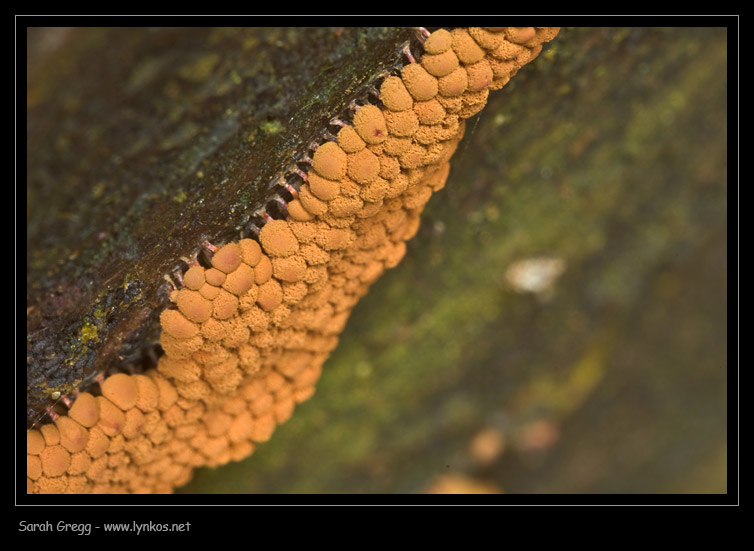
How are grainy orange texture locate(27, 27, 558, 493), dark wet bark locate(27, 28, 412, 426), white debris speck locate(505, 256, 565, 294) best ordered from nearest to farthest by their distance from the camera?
grainy orange texture locate(27, 27, 558, 493), dark wet bark locate(27, 28, 412, 426), white debris speck locate(505, 256, 565, 294)

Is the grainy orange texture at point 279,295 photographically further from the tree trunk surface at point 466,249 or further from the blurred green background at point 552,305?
the blurred green background at point 552,305

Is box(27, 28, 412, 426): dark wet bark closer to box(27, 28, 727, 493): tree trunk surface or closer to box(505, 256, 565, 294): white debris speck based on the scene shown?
box(27, 28, 727, 493): tree trunk surface

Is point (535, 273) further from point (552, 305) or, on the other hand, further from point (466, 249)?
point (466, 249)

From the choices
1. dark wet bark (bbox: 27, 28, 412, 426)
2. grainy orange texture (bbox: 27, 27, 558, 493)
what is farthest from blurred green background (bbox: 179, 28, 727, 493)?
dark wet bark (bbox: 27, 28, 412, 426)

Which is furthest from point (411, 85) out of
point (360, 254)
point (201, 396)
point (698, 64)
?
point (698, 64)

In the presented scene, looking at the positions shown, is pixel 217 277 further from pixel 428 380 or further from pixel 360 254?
pixel 428 380

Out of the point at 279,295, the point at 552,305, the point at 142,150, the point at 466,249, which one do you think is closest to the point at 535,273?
the point at 552,305
